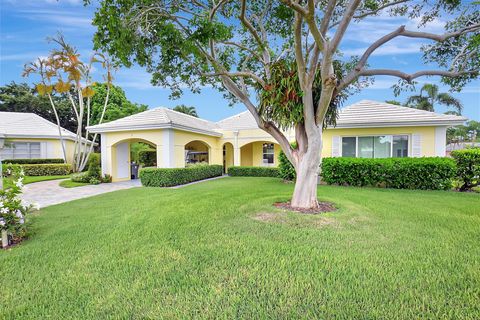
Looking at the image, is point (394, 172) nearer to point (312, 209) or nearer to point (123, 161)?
point (312, 209)

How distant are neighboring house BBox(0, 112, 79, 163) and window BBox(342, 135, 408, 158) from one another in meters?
22.9

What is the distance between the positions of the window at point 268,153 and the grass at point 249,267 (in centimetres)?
1460

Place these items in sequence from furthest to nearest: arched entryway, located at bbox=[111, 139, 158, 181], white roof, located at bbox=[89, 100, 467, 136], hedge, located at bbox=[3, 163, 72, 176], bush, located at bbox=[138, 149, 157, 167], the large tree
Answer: bush, located at bbox=[138, 149, 157, 167] → hedge, located at bbox=[3, 163, 72, 176] → arched entryway, located at bbox=[111, 139, 158, 181] → white roof, located at bbox=[89, 100, 467, 136] → the large tree

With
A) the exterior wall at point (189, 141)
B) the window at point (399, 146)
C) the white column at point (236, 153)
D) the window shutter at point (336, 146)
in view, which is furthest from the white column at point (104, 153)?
the window at point (399, 146)

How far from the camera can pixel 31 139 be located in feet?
66.0

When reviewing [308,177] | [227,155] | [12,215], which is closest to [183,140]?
[227,155]

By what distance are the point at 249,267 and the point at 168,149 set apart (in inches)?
445

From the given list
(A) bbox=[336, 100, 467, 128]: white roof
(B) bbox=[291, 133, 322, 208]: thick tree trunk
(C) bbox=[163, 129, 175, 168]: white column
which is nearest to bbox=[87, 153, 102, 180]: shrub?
(C) bbox=[163, 129, 175, 168]: white column

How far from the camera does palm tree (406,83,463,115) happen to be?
25.3m

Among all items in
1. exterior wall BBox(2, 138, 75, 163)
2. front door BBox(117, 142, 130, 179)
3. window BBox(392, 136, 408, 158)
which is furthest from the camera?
exterior wall BBox(2, 138, 75, 163)

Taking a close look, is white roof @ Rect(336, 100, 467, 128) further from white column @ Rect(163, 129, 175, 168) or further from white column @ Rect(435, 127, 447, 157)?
white column @ Rect(163, 129, 175, 168)

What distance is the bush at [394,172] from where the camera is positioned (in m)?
10.6

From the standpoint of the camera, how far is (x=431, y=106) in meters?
26.8

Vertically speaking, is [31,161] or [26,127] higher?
[26,127]
